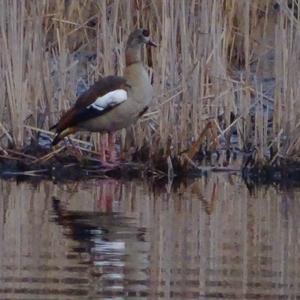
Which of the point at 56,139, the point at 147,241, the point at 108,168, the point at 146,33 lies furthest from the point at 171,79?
the point at 147,241

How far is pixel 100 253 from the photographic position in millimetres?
7059

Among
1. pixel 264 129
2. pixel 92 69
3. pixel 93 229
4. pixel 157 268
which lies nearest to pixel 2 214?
pixel 93 229

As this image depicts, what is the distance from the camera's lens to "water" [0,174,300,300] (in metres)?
6.11

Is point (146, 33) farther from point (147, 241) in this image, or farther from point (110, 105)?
point (147, 241)

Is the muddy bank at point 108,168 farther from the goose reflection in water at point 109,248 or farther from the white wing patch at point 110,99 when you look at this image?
the goose reflection in water at point 109,248

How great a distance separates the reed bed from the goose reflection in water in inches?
69.3

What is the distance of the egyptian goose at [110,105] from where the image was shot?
10.5 metres

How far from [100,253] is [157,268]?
1.76 feet

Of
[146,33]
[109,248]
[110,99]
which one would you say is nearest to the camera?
[109,248]

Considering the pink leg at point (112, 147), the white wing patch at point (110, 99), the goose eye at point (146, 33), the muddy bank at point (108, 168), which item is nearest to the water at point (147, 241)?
the muddy bank at point (108, 168)

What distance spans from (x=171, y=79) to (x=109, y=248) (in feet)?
12.0

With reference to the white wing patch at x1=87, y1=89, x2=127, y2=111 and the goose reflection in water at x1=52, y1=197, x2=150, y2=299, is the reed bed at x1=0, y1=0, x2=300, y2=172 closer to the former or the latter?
the white wing patch at x1=87, y1=89, x2=127, y2=111

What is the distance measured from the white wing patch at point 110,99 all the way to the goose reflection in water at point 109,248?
1835mm

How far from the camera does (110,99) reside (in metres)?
10.7
